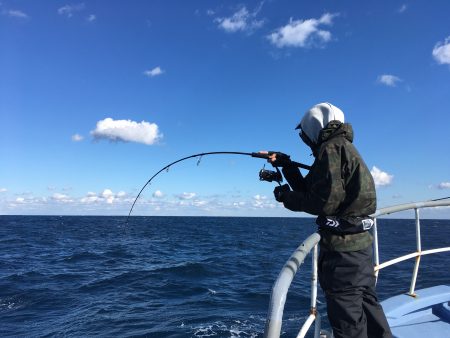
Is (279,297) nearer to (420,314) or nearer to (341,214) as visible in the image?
(341,214)

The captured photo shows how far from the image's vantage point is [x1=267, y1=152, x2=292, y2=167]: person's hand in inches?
130

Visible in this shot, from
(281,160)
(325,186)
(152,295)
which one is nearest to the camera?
(325,186)

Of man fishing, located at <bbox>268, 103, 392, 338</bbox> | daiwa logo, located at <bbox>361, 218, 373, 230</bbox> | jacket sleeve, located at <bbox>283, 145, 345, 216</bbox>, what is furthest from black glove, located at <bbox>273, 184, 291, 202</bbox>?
daiwa logo, located at <bbox>361, 218, 373, 230</bbox>

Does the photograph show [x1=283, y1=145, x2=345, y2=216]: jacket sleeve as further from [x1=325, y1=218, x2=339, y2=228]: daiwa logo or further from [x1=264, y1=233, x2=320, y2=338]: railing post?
[x1=264, y1=233, x2=320, y2=338]: railing post

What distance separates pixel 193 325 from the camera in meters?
9.59

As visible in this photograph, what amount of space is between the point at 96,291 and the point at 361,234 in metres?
12.9

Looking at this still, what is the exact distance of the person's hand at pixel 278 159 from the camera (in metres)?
3.31

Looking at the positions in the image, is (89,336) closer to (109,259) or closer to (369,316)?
(369,316)

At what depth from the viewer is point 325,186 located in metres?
2.41

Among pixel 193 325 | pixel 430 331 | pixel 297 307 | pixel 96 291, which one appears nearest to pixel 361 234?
pixel 430 331

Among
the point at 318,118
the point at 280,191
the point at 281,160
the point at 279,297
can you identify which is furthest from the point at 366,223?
the point at 279,297

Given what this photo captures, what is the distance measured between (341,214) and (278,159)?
2.99 feet

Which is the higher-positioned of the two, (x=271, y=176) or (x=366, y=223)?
(x=271, y=176)

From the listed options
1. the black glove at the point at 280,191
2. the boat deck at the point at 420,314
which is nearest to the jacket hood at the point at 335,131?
the black glove at the point at 280,191
